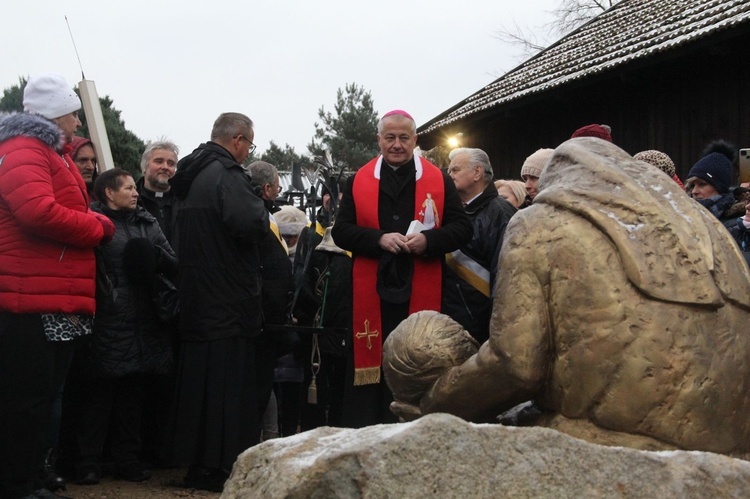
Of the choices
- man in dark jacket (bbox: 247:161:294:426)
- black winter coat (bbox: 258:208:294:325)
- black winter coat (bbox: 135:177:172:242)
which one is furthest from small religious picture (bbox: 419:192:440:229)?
black winter coat (bbox: 135:177:172:242)

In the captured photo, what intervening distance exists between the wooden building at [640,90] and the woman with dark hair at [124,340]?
626 cm

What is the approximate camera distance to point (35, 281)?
4.48 m

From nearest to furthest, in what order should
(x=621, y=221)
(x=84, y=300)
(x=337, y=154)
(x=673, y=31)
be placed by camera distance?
(x=621, y=221), (x=84, y=300), (x=673, y=31), (x=337, y=154)

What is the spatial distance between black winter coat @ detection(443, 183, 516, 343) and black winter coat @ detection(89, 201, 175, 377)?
1744mm

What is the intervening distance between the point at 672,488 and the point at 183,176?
4.02 m

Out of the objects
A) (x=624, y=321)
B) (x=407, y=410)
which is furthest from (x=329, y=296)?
(x=624, y=321)

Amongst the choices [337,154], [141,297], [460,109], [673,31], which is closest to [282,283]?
[141,297]

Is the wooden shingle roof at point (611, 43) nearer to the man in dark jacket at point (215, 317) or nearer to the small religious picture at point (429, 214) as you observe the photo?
the small religious picture at point (429, 214)

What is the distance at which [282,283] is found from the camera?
621 centimetres

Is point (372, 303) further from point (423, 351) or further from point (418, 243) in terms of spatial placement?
point (423, 351)

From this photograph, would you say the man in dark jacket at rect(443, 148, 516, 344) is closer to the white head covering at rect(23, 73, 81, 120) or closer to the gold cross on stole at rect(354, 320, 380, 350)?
the gold cross on stole at rect(354, 320, 380, 350)

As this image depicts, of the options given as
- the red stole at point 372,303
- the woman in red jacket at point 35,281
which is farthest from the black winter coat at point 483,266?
the woman in red jacket at point 35,281

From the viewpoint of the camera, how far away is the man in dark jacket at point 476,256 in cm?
498

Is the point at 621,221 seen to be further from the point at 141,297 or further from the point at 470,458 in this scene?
the point at 141,297
